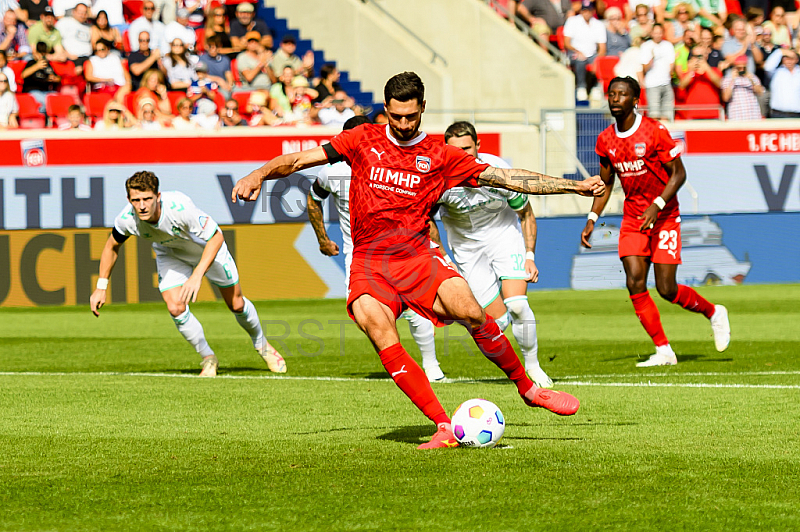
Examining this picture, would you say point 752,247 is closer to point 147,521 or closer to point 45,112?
point 45,112

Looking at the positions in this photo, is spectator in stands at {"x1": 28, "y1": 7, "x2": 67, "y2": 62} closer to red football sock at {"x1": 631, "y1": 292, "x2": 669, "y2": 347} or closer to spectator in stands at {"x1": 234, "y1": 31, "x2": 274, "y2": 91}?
spectator in stands at {"x1": 234, "y1": 31, "x2": 274, "y2": 91}

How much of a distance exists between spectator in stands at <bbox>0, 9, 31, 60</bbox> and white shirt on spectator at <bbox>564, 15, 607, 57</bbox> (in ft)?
36.7

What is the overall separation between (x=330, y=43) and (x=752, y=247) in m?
10.0

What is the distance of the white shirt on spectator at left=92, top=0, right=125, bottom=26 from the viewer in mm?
21906

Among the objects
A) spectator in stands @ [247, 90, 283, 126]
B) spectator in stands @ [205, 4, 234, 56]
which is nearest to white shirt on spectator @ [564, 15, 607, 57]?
spectator in stands @ [247, 90, 283, 126]

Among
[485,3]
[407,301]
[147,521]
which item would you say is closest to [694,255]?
[485,3]

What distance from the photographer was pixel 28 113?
20.0 m

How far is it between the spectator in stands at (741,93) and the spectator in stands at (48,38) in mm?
13559

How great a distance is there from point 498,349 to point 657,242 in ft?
15.1

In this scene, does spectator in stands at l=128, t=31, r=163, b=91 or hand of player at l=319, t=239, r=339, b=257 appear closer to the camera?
hand of player at l=319, t=239, r=339, b=257

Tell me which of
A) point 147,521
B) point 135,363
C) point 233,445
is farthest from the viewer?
point 135,363

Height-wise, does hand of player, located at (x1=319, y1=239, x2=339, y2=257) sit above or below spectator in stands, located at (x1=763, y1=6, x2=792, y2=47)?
below

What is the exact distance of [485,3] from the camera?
81.9 feet

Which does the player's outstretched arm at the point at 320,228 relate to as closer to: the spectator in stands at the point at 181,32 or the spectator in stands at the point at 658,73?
the spectator in stands at the point at 181,32
